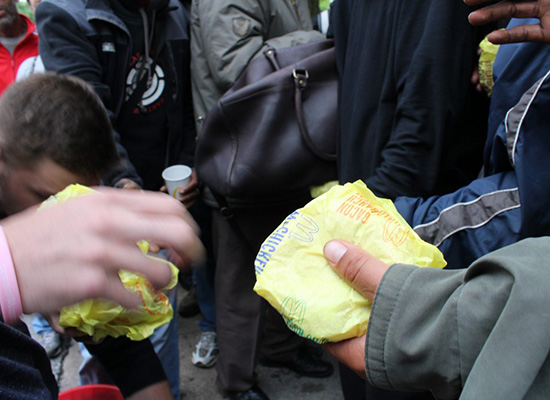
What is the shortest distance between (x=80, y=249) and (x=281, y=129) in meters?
1.25

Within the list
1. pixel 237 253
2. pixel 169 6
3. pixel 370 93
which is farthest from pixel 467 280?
pixel 169 6

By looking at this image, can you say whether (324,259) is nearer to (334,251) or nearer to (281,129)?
(334,251)

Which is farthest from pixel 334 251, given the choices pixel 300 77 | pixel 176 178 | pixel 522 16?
pixel 176 178

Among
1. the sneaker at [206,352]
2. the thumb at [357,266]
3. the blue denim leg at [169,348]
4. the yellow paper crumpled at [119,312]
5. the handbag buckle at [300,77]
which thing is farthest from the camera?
the sneaker at [206,352]

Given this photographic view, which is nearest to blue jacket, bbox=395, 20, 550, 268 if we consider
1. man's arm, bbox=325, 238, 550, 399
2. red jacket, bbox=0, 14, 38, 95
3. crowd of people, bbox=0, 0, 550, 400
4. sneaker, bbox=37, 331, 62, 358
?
crowd of people, bbox=0, 0, 550, 400

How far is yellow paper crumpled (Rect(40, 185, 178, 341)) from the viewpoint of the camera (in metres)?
1.06

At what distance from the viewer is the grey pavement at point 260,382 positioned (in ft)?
8.17

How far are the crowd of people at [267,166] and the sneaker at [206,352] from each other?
1 cm

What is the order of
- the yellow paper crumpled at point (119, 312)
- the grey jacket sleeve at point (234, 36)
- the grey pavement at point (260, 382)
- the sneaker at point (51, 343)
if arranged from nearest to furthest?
1. the yellow paper crumpled at point (119, 312)
2. the grey jacket sleeve at point (234, 36)
3. the grey pavement at point (260, 382)
4. the sneaker at point (51, 343)

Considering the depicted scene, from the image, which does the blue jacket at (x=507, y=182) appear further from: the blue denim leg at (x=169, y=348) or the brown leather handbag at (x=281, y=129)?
the blue denim leg at (x=169, y=348)

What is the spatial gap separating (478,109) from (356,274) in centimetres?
88

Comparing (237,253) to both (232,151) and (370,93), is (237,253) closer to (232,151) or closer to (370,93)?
(232,151)

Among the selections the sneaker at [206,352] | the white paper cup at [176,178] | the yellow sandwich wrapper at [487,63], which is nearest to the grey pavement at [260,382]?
the sneaker at [206,352]

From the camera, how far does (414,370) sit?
777 millimetres
